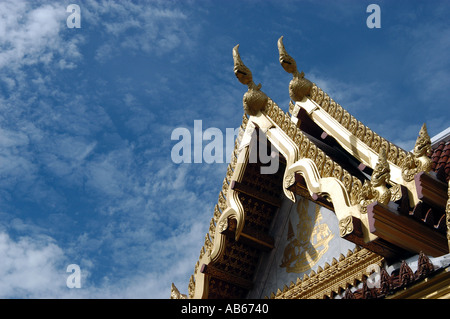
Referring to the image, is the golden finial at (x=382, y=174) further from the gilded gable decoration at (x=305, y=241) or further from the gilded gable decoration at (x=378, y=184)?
the gilded gable decoration at (x=305, y=241)

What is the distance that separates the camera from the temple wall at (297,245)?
897 cm

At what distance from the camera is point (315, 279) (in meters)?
8.48

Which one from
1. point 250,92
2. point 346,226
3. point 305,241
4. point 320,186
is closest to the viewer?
point 346,226

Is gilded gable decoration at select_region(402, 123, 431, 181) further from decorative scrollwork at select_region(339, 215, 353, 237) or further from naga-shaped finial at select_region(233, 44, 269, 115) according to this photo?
naga-shaped finial at select_region(233, 44, 269, 115)

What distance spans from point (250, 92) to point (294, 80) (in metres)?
0.80

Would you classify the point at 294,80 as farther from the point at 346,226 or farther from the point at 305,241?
the point at 346,226

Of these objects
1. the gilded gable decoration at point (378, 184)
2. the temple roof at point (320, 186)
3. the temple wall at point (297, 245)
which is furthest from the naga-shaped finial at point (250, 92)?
the gilded gable decoration at point (378, 184)

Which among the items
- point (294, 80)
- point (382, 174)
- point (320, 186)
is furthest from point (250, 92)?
point (382, 174)

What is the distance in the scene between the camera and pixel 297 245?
31.5ft

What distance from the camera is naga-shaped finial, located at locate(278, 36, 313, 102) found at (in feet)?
31.6

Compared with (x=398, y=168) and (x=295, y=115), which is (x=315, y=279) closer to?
(x=398, y=168)

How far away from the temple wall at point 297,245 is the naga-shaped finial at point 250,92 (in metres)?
1.50
